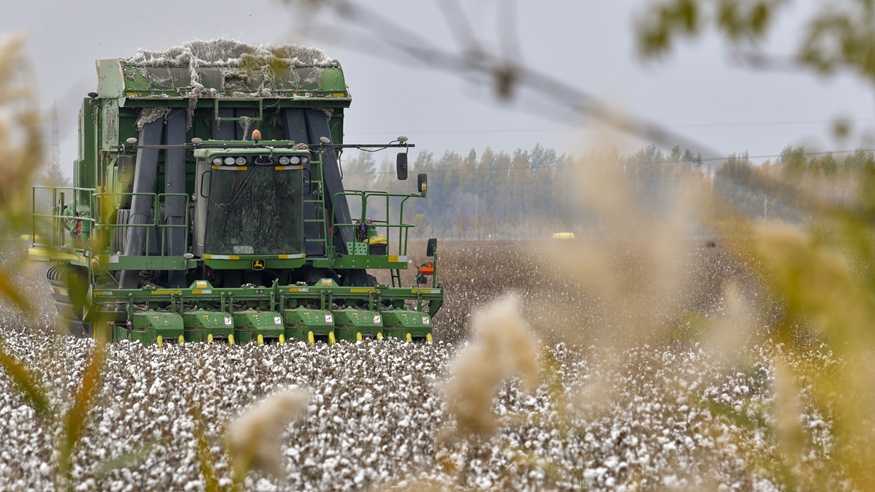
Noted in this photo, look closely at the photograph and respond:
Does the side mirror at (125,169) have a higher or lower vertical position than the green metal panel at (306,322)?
higher

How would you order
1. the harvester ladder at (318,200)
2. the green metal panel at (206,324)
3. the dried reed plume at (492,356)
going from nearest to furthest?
the dried reed plume at (492,356) < the green metal panel at (206,324) < the harvester ladder at (318,200)

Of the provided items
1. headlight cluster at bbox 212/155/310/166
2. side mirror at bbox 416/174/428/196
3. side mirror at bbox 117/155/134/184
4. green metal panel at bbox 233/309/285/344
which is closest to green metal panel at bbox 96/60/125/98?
side mirror at bbox 117/155/134/184

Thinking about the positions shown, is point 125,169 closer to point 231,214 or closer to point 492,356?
point 231,214

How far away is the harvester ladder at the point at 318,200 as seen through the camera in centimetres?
1461

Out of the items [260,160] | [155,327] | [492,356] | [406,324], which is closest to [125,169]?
[260,160]

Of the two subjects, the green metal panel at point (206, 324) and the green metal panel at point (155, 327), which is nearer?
the green metal panel at point (155, 327)

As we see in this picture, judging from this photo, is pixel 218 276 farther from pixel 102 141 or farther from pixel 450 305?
pixel 450 305

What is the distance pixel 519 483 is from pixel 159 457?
228cm

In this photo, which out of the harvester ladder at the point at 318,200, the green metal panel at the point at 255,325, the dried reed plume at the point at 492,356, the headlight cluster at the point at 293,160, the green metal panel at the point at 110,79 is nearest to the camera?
the dried reed plume at the point at 492,356

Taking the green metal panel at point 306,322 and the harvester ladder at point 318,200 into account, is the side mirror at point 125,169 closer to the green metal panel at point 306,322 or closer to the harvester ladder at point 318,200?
the harvester ladder at point 318,200

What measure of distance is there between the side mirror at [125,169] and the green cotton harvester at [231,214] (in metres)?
0.06

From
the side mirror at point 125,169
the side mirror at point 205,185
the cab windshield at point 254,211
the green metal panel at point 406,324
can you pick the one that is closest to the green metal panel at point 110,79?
the side mirror at point 125,169

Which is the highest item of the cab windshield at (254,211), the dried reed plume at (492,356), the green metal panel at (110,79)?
the green metal panel at (110,79)

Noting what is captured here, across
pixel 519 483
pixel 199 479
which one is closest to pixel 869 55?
pixel 519 483
